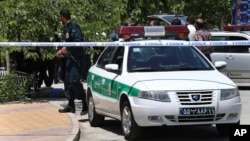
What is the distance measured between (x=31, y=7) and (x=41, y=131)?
4.07 meters

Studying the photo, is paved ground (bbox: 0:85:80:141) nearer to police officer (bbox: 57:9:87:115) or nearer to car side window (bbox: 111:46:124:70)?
police officer (bbox: 57:9:87:115)

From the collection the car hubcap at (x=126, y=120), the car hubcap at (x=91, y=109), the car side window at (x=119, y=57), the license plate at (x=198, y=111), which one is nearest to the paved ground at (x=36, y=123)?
the car hubcap at (x=91, y=109)

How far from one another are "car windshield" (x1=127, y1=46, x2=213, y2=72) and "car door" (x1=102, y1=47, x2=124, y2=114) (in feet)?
0.91

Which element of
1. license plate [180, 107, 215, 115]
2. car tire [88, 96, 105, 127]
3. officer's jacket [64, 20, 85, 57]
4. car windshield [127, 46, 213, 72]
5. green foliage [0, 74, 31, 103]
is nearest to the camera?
license plate [180, 107, 215, 115]

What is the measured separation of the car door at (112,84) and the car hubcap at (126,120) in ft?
1.29

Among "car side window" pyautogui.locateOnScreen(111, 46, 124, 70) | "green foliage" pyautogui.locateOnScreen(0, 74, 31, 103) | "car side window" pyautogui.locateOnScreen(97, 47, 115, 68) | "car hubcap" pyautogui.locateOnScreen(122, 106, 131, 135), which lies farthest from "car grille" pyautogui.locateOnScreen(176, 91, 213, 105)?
"green foliage" pyautogui.locateOnScreen(0, 74, 31, 103)

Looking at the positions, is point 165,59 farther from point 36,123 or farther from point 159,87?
point 36,123

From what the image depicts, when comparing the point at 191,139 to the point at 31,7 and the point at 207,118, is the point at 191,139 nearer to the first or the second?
the point at 207,118

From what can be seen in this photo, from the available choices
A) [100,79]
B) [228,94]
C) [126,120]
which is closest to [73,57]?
[100,79]

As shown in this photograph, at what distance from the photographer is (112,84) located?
952 centimetres

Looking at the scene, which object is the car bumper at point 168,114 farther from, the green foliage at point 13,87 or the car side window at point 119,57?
the green foliage at point 13,87

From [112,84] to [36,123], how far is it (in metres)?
1.69

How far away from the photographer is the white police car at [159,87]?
845 cm

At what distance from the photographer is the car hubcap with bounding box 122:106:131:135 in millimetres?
8883
